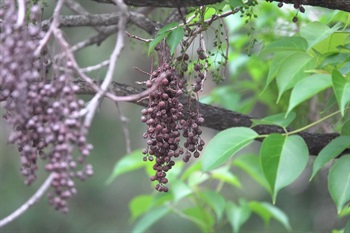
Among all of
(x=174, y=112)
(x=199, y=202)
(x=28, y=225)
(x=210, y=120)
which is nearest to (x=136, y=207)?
(x=199, y=202)

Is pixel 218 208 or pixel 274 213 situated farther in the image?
pixel 274 213

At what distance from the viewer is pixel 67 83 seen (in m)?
1.13

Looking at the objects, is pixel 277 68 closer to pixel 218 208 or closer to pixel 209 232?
pixel 218 208

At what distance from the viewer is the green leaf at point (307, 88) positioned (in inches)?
53.1

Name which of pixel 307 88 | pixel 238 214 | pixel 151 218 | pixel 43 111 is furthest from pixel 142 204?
pixel 43 111

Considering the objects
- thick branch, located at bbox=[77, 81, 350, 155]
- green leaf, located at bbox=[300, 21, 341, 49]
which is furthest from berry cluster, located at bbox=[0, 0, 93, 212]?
thick branch, located at bbox=[77, 81, 350, 155]

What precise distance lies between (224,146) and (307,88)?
26 cm

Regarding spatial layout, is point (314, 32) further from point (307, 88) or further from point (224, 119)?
point (224, 119)

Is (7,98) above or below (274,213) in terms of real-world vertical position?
above

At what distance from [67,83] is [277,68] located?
1.91 feet

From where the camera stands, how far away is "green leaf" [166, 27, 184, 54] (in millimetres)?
1600

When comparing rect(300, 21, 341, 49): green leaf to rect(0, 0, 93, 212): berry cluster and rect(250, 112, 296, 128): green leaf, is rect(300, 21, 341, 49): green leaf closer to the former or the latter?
rect(250, 112, 296, 128): green leaf

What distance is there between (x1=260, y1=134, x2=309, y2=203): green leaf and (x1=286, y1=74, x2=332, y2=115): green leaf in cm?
13

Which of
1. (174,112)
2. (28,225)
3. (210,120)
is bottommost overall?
(28,225)
